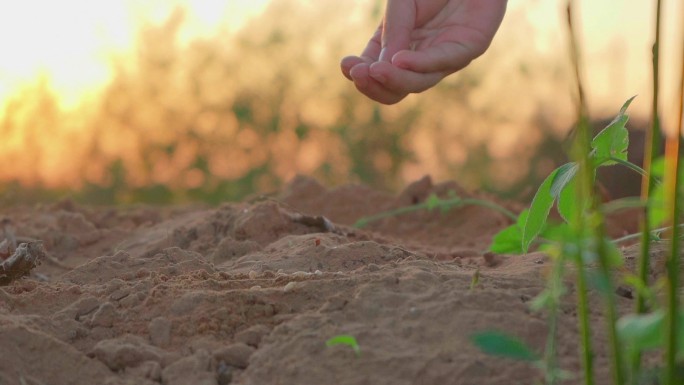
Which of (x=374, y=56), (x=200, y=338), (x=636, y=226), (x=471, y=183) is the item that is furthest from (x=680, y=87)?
(x=471, y=183)

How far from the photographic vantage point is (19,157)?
568 cm

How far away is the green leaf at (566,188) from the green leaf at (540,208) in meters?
0.02

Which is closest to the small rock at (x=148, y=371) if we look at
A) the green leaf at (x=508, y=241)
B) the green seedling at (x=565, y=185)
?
the green seedling at (x=565, y=185)

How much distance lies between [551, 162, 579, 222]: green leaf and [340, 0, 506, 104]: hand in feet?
2.23

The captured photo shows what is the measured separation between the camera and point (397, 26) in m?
2.74

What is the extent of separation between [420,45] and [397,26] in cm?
10

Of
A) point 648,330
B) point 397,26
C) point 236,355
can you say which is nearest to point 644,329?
point 648,330

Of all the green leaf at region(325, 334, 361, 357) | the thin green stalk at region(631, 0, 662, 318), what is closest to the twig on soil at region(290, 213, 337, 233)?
the green leaf at region(325, 334, 361, 357)

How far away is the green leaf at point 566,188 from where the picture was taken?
1.78 metres

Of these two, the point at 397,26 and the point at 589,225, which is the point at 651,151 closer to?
the point at 589,225

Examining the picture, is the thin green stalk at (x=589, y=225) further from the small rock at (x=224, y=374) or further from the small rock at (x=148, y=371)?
the small rock at (x=148, y=371)

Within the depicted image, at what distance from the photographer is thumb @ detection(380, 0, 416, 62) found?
2.71 m

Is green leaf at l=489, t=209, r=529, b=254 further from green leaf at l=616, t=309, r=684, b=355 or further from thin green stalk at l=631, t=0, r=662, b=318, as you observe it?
green leaf at l=616, t=309, r=684, b=355

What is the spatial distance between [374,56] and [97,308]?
1.27m
